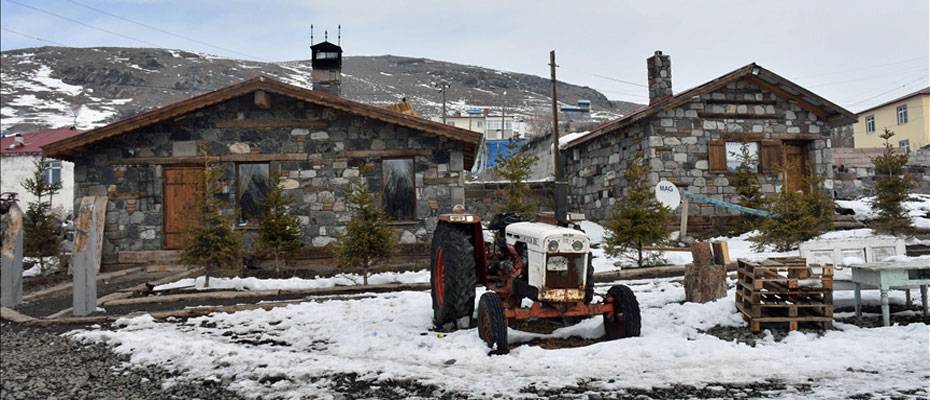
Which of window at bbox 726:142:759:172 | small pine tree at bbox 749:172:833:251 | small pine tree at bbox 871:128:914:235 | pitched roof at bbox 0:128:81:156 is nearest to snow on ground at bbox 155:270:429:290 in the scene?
small pine tree at bbox 749:172:833:251

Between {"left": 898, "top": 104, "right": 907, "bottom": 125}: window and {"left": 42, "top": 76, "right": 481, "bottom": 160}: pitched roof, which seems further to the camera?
{"left": 898, "top": 104, "right": 907, "bottom": 125}: window

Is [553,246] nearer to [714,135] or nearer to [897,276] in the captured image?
[897,276]

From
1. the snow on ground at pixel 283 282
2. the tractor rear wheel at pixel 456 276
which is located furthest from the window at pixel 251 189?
the tractor rear wheel at pixel 456 276

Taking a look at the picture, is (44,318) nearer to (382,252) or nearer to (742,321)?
(382,252)

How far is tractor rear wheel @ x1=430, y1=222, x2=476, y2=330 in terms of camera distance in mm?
5773

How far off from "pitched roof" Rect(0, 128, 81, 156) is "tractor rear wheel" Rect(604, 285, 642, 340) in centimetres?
3134

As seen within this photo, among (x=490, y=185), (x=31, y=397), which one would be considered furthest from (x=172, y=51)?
(x=31, y=397)

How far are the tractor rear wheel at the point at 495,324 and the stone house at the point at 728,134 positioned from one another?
37.7 feet

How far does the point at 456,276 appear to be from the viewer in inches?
228

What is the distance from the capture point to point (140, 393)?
184 inches

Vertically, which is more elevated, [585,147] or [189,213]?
[585,147]

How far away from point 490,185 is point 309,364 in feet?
49.4

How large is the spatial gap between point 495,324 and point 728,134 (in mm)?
13498

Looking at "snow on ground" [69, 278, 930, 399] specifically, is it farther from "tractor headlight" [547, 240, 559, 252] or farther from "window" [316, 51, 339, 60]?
"window" [316, 51, 339, 60]
